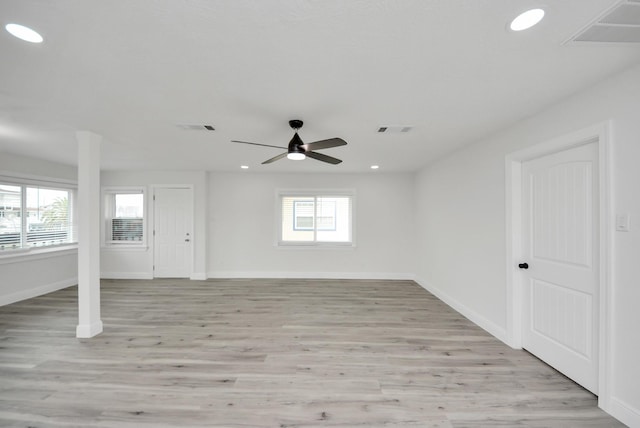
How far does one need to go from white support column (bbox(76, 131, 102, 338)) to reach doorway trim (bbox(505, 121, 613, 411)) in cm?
476

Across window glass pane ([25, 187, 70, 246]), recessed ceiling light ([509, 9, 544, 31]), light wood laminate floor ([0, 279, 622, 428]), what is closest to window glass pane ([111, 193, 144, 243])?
window glass pane ([25, 187, 70, 246])

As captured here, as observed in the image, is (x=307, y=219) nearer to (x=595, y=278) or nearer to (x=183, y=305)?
(x=183, y=305)

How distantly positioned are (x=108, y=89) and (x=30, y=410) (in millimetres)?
2514

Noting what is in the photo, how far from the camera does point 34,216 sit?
15.2 ft

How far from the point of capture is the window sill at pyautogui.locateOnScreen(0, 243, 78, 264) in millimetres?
4051

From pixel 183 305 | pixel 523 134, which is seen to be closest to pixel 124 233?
pixel 183 305

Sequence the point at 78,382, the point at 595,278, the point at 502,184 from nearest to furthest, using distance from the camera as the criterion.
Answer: the point at 595,278
the point at 78,382
the point at 502,184

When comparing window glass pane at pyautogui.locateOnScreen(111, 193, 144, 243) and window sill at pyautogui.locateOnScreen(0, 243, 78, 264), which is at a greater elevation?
window glass pane at pyautogui.locateOnScreen(111, 193, 144, 243)

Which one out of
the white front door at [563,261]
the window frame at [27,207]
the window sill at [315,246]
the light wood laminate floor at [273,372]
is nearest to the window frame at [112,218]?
the window frame at [27,207]

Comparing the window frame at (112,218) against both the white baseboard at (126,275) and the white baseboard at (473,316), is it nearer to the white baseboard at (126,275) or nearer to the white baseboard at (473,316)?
the white baseboard at (126,275)

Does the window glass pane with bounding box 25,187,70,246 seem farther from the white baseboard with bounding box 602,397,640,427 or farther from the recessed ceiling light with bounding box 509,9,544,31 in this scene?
the white baseboard with bounding box 602,397,640,427

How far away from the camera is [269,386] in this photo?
2.13m

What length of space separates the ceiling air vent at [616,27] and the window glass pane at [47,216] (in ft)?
24.4

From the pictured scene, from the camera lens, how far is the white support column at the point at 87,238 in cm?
293
